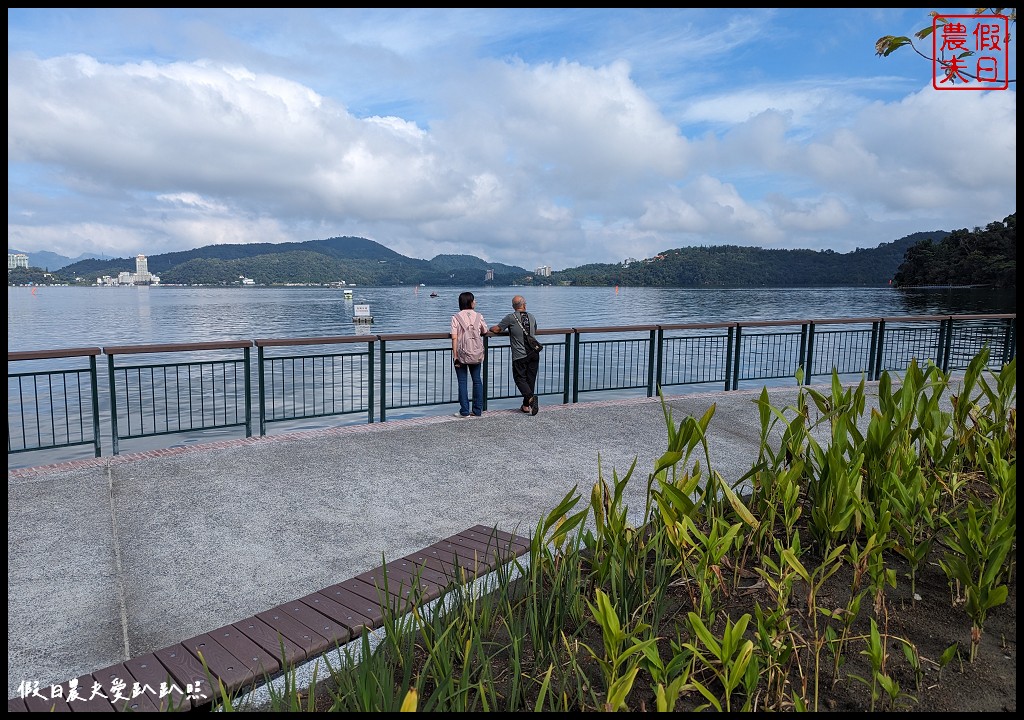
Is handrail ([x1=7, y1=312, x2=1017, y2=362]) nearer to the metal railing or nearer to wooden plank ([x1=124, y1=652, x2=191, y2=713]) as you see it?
the metal railing

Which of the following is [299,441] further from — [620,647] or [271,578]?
[620,647]

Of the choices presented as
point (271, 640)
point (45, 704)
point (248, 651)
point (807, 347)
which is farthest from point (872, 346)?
point (45, 704)

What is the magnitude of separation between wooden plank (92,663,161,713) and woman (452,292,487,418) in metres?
5.89

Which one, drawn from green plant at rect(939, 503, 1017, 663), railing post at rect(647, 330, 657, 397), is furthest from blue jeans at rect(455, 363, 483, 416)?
green plant at rect(939, 503, 1017, 663)

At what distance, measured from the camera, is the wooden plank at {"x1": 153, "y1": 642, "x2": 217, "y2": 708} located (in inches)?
Answer: 102

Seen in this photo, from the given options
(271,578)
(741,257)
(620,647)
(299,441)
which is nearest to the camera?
(620,647)

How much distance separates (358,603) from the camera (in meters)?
3.38

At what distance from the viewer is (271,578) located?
13.3 feet

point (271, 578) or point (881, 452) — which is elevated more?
point (881, 452)

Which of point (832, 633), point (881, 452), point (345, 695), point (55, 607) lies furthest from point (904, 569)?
point (55, 607)

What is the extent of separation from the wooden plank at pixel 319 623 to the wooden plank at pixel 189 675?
1.57 ft

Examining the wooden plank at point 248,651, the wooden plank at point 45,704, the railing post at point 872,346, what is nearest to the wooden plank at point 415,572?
the wooden plank at point 248,651

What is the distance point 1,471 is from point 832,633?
2.75 meters

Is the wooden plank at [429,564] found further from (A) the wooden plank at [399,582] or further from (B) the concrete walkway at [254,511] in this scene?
(B) the concrete walkway at [254,511]
